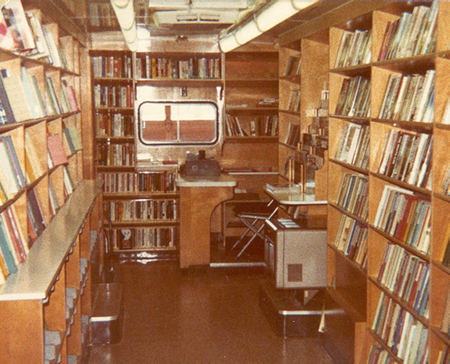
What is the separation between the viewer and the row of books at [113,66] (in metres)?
7.38

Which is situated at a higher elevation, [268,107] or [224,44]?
[224,44]

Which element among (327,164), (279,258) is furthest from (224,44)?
(279,258)

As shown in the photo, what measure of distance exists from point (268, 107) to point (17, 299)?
563cm

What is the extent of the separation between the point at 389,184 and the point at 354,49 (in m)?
1.15

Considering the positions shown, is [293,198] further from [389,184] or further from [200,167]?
[200,167]


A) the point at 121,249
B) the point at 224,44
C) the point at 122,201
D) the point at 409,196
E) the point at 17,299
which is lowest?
the point at 121,249

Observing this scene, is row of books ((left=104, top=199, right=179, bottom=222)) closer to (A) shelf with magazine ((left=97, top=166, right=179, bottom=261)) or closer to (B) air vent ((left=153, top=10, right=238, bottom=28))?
(A) shelf with magazine ((left=97, top=166, right=179, bottom=261))

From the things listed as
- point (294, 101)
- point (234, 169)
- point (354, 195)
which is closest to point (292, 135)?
point (294, 101)

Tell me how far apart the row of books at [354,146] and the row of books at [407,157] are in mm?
331

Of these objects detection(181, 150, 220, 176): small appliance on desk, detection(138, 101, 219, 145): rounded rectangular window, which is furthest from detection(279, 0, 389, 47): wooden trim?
detection(138, 101, 219, 145): rounded rectangular window

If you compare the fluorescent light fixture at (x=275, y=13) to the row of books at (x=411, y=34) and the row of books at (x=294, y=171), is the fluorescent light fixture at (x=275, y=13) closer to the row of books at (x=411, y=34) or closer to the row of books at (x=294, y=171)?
Answer: the row of books at (x=411, y=34)

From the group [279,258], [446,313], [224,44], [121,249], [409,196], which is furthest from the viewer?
[121,249]

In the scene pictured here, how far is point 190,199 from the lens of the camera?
6590mm

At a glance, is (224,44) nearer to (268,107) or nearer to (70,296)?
(268,107)
